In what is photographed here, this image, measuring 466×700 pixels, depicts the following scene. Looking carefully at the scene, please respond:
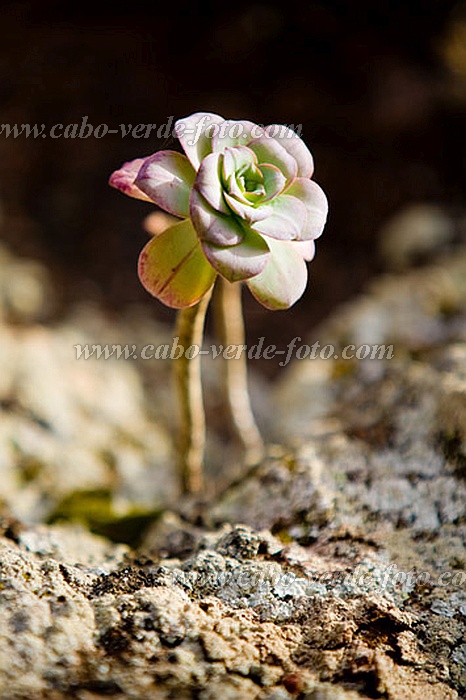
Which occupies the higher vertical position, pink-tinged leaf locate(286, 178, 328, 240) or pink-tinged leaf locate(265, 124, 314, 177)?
pink-tinged leaf locate(265, 124, 314, 177)

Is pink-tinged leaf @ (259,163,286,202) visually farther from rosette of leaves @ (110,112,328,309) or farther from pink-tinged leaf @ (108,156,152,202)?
pink-tinged leaf @ (108,156,152,202)

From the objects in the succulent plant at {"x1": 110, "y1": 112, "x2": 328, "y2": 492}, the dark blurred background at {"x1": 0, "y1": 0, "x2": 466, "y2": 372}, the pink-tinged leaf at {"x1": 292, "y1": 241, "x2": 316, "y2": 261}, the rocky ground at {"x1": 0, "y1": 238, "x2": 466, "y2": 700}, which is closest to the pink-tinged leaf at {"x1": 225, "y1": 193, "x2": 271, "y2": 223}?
the succulent plant at {"x1": 110, "y1": 112, "x2": 328, "y2": 492}

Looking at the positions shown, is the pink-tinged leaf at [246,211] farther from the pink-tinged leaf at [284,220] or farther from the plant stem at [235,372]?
the plant stem at [235,372]

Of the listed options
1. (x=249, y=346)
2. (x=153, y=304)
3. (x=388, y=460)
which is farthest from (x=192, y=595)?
(x=153, y=304)

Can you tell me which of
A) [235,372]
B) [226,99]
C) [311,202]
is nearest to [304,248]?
[311,202]

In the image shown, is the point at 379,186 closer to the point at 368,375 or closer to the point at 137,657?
the point at 368,375

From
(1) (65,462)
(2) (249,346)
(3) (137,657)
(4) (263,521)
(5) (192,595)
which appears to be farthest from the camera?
(2) (249,346)
